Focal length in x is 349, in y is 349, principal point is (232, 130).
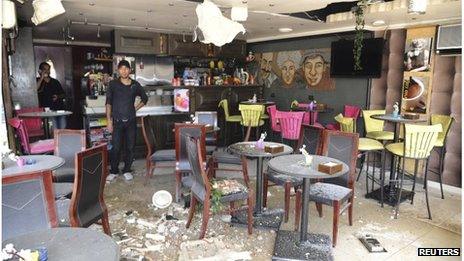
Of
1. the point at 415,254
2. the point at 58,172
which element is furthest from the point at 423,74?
the point at 58,172

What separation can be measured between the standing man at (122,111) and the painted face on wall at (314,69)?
328 cm

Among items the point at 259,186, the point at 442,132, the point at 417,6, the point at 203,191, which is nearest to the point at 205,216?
the point at 203,191

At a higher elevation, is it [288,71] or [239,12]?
[239,12]

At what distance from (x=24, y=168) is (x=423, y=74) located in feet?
16.7

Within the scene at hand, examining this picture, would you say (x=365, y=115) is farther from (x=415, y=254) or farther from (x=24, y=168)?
(x=24, y=168)

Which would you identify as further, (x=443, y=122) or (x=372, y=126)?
(x=372, y=126)

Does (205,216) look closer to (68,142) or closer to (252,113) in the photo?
(68,142)

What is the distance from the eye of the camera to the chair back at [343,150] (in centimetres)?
346

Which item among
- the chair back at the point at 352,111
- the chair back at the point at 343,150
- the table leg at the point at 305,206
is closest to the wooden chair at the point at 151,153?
the chair back at the point at 343,150

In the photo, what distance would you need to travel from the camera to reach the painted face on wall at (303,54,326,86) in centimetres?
652

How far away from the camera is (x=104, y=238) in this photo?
173 cm

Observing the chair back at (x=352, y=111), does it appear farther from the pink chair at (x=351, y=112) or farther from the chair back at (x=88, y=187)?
the chair back at (x=88, y=187)

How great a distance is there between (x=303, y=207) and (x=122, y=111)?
301cm

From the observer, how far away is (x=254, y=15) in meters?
4.75
